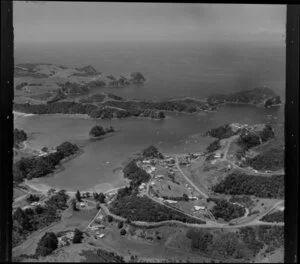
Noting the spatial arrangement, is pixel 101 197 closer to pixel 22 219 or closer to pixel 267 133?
pixel 22 219

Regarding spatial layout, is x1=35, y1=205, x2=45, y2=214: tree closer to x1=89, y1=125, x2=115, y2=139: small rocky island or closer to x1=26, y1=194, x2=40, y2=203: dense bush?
x1=26, y1=194, x2=40, y2=203: dense bush

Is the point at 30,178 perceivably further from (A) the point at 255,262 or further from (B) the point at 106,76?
(A) the point at 255,262

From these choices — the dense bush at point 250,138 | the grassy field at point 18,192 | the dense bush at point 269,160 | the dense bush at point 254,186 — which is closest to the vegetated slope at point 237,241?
the dense bush at point 254,186

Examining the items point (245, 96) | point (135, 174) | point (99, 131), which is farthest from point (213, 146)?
point (99, 131)

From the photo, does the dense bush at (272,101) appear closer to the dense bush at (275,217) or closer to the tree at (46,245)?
the dense bush at (275,217)

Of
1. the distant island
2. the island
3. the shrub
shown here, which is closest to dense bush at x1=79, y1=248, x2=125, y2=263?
the island

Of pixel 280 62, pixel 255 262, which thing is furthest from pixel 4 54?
pixel 255 262
